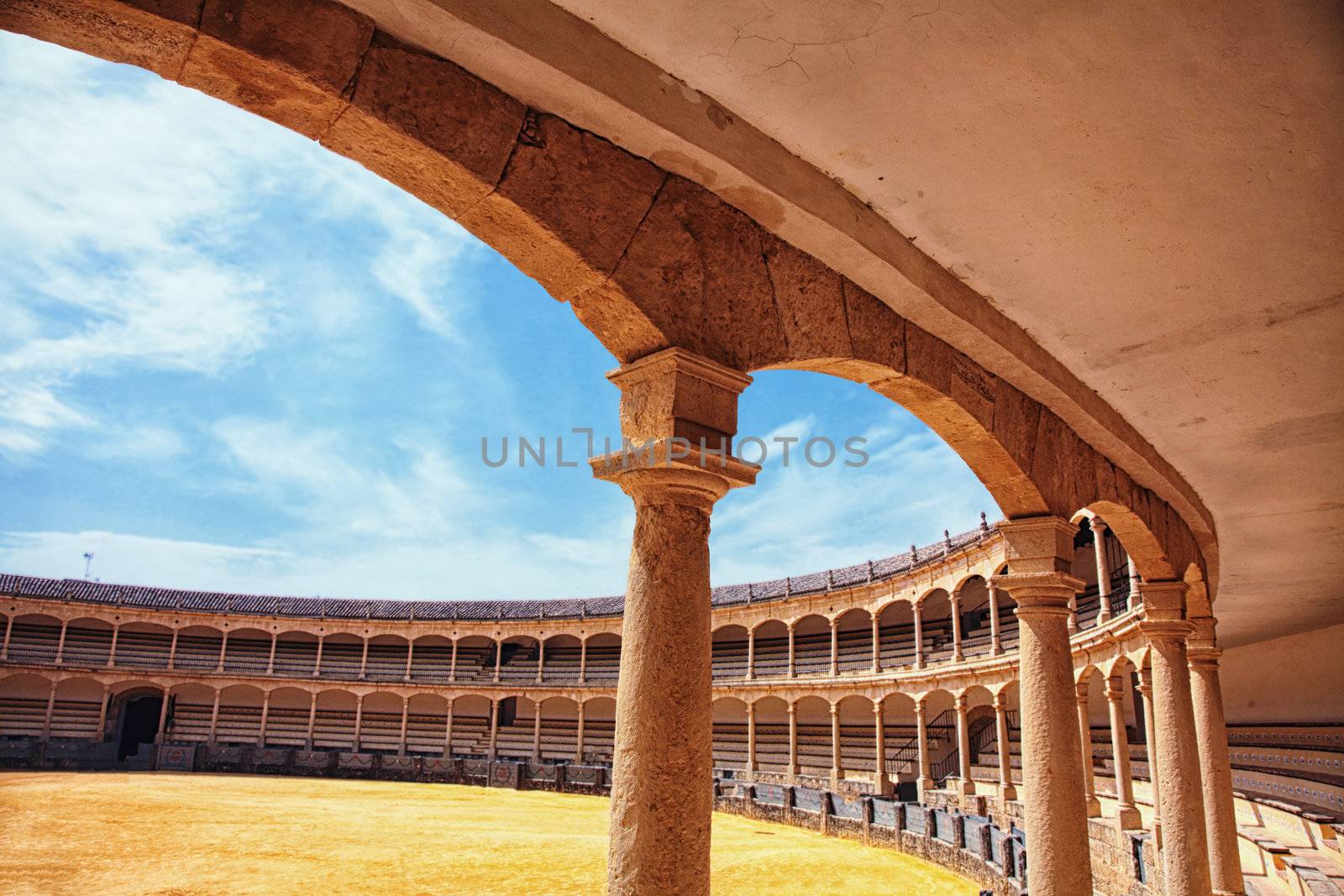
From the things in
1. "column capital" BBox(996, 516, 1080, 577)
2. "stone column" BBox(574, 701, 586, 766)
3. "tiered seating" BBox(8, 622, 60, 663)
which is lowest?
"stone column" BBox(574, 701, 586, 766)

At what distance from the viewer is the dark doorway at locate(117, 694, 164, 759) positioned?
32.5 metres

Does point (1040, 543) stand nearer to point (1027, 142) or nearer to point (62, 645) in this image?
point (1027, 142)

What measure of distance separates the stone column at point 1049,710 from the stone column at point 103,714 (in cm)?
3342

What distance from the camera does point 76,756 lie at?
28.7m

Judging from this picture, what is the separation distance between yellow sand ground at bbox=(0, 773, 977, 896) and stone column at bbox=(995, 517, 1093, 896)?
7.43 meters

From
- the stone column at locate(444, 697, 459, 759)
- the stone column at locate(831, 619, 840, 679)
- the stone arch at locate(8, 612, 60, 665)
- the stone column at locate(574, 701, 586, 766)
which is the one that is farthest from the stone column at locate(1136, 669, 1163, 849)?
the stone arch at locate(8, 612, 60, 665)

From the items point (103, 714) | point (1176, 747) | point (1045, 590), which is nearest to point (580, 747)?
point (103, 714)

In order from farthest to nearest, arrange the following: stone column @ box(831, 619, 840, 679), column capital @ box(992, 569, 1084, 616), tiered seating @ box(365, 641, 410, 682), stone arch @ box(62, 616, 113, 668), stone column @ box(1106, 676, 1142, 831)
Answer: tiered seating @ box(365, 641, 410, 682) < stone arch @ box(62, 616, 113, 668) < stone column @ box(831, 619, 840, 679) < stone column @ box(1106, 676, 1142, 831) < column capital @ box(992, 569, 1084, 616)

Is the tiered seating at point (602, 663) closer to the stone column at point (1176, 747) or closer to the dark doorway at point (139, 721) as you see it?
the dark doorway at point (139, 721)

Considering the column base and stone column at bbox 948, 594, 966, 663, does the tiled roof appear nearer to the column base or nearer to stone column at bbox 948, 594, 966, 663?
stone column at bbox 948, 594, 966, 663

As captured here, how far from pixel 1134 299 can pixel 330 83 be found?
12.6 ft

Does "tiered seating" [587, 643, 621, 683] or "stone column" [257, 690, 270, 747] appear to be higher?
"tiered seating" [587, 643, 621, 683]

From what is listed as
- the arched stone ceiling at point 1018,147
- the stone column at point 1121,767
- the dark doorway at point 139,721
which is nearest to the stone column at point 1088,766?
the stone column at point 1121,767

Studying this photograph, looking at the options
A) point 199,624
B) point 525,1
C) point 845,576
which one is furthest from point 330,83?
point 199,624
